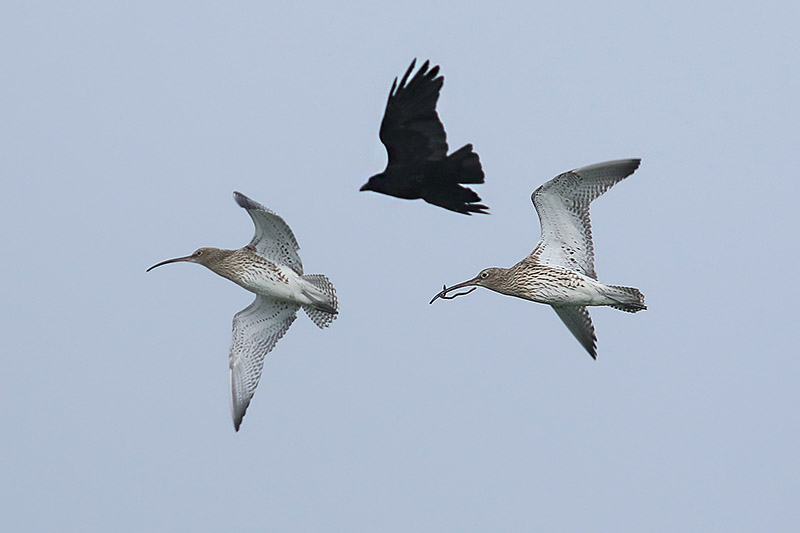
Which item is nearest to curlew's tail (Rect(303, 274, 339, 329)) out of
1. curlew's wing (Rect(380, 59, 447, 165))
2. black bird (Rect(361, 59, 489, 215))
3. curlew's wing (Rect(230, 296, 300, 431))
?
curlew's wing (Rect(230, 296, 300, 431))

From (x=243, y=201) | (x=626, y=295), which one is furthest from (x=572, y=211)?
(x=243, y=201)

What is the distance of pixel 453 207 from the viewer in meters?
13.2

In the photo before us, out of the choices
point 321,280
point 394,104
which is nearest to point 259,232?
point 321,280

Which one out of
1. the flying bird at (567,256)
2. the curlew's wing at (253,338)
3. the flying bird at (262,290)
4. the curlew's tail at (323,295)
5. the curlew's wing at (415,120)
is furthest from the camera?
the curlew's wing at (253,338)

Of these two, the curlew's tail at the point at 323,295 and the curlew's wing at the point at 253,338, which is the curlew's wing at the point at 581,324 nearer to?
the curlew's tail at the point at 323,295

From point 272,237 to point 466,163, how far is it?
221 cm

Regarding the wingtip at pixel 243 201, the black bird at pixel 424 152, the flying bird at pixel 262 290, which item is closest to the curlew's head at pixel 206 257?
the flying bird at pixel 262 290

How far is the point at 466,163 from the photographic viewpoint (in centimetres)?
1291

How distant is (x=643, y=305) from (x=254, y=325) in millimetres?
4091

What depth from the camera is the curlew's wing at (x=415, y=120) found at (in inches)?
508

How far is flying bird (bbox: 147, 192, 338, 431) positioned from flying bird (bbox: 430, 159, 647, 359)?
1835 millimetres

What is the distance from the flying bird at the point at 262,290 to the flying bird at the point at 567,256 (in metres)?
1.84

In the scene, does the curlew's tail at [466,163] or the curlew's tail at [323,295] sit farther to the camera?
the curlew's tail at [323,295]

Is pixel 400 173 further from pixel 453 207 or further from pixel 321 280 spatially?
pixel 321 280
